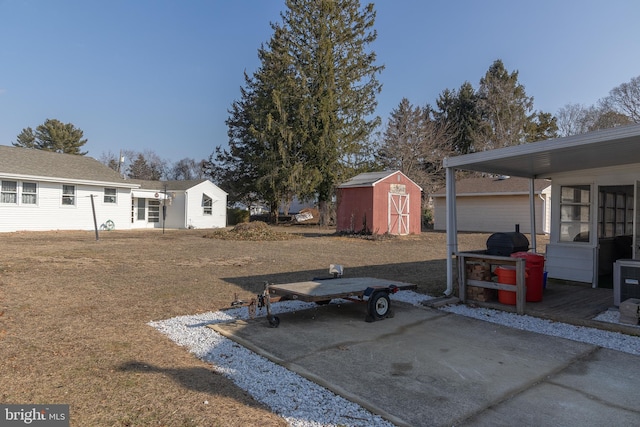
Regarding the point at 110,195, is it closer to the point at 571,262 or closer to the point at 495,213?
the point at 571,262

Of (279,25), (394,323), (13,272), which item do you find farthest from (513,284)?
(279,25)

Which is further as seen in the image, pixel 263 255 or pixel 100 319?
pixel 263 255

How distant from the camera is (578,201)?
8094 millimetres

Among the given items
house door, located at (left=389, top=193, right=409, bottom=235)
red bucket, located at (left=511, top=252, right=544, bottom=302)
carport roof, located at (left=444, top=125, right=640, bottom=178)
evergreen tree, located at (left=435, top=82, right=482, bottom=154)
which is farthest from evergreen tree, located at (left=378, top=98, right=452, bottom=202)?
red bucket, located at (left=511, top=252, right=544, bottom=302)

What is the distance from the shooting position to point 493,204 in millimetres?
25188

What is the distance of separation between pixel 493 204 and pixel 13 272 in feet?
79.6

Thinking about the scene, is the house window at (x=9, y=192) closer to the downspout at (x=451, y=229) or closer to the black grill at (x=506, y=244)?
the downspout at (x=451, y=229)

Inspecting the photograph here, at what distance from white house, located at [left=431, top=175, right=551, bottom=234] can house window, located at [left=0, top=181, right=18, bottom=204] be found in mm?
24010

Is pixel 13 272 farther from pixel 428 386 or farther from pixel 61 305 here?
pixel 428 386

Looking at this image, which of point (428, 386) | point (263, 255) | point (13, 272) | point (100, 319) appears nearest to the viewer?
point (428, 386)

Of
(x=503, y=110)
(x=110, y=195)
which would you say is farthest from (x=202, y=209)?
(x=503, y=110)

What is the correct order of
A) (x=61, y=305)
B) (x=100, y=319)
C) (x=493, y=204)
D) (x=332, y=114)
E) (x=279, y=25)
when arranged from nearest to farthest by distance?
1. (x=100, y=319)
2. (x=61, y=305)
3. (x=493, y=204)
4. (x=332, y=114)
5. (x=279, y=25)

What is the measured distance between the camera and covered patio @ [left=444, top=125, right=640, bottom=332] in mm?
5679

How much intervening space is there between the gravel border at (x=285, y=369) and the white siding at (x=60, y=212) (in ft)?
59.7
